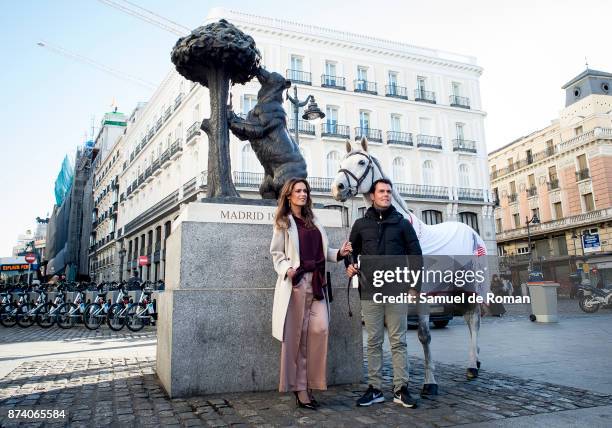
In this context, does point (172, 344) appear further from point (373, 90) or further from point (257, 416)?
point (373, 90)

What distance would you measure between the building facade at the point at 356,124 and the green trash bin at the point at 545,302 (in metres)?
16.7

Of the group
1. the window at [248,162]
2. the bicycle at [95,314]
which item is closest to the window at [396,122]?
the window at [248,162]

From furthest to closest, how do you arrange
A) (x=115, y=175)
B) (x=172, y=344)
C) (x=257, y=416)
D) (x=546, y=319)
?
(x=115, y=175), (x=546, y=319), (x=172, y=344), (x=257, y=416)

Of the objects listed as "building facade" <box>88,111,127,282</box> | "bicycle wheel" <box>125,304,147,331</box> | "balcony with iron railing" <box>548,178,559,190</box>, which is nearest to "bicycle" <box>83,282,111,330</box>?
"bicycle wheel" <box>125,304,147,331</box>

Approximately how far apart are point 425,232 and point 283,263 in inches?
73.9

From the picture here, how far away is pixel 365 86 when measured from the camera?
3222 centimetres

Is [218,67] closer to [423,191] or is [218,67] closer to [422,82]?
[423,191]

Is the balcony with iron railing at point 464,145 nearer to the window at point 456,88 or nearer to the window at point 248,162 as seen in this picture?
the window at point 456,88

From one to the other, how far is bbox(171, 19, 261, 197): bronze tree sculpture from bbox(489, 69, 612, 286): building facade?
96.9 feet

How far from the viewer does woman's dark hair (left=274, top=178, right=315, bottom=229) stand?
13.0 ft

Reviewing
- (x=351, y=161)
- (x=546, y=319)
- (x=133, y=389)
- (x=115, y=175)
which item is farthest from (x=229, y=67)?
(x=115, y=175)

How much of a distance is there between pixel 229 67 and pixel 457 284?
12.9 ft

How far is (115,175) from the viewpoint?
5178 centimetres

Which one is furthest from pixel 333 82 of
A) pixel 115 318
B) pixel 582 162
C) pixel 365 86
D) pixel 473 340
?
pixel 473 340
